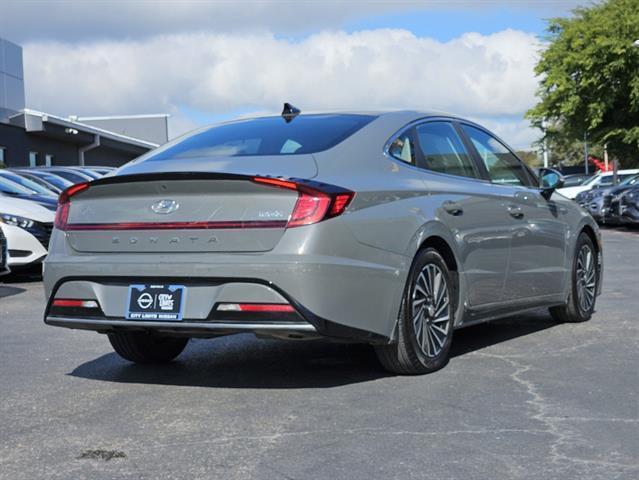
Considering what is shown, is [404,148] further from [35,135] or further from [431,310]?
[35,135]

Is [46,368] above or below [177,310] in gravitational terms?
below

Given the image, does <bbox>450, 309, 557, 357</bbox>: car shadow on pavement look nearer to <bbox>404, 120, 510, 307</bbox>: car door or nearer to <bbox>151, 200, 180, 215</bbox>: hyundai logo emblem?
<bbox>404, 120, 510, 307</bbox>: car door

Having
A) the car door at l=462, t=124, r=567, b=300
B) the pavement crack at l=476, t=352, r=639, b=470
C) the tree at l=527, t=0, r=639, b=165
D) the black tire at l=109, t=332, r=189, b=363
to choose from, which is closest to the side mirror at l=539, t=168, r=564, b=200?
the car door at l=462, t=124, r=567, b=300

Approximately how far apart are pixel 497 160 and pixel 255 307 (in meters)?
2.77

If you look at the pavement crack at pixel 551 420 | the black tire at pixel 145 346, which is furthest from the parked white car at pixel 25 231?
the pavement crack at pixel 551 420

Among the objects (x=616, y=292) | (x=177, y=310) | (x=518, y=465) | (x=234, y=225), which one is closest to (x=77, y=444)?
(x=177, y=310)

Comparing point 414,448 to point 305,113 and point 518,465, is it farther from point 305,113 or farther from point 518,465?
point 305,113

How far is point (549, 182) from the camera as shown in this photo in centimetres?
764

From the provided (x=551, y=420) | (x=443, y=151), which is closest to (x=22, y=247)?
(x=443, y=151)

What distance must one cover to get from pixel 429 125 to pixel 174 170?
71.7 inches

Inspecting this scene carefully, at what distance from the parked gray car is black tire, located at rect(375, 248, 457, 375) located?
0.4 inches

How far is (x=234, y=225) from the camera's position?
512cm

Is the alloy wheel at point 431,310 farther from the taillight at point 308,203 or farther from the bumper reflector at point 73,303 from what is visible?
the bumper reflector at point 73,303

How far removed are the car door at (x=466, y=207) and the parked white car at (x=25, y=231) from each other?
24.0ft
